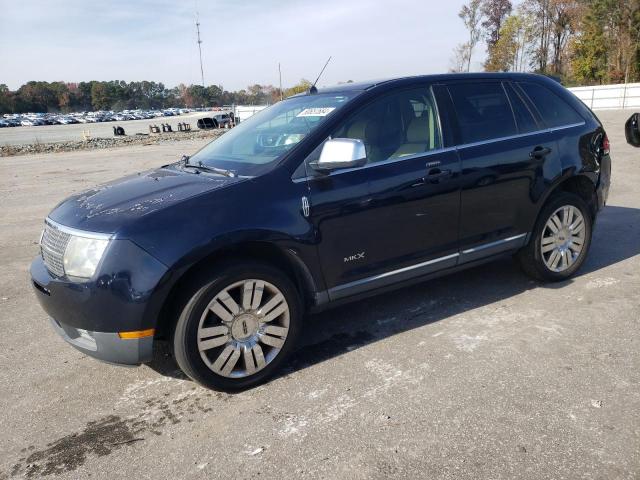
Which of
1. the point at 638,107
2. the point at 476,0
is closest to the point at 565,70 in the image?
the point at 476,0

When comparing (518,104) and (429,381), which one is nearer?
(429,381)

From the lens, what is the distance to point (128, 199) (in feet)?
→ 10.5

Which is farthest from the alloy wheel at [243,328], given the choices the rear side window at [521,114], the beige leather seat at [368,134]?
the rear side window at [521,114]

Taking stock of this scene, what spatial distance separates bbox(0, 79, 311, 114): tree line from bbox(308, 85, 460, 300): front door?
358ft

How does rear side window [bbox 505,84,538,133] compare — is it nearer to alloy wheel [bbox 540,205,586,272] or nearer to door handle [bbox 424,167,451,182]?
alloy wheel [bbox 540,205,586,272]

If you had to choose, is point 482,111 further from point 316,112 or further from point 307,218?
point 307,218

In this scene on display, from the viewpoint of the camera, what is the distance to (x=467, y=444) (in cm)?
258

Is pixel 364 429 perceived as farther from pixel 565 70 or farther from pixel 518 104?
pixel 565 70

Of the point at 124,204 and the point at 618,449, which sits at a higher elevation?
the point at 124,204

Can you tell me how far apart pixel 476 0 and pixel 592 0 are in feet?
39.2

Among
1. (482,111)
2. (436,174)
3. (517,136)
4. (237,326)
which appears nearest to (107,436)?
(237,326)

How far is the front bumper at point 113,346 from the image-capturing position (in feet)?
9.49

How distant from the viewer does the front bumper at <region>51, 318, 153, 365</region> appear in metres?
2.89

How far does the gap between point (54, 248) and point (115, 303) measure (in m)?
0.61
